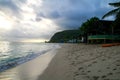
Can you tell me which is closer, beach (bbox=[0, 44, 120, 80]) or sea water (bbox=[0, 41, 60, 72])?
beach (bbox=[0, 44, 120, 80])

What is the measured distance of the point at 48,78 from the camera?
6.68 meters

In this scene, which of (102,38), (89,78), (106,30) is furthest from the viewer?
(106,30)

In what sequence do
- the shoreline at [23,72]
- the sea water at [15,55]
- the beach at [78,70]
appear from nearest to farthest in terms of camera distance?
the beach at [78,70] < the shoreline at [23,72] < the sea water at [15,55]

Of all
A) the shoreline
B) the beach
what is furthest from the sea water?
the beach

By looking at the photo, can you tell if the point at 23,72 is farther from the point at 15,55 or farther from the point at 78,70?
the point at 15,55

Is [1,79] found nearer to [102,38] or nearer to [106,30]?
[102,38]

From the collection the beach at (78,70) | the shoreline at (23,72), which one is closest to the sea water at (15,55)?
the shoreline at (23,72)

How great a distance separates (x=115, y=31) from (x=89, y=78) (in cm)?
3547

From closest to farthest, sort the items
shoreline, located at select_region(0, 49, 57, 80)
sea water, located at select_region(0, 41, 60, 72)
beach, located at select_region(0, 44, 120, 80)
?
1. beach, located at select_region(0, 44, 120, 80)
2. shoreline, located at select_region(0, 49, 57, 80)
3. sea water, located at select_region(0, 41, 60, 72)

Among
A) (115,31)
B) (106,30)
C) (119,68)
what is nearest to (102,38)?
(115,31)

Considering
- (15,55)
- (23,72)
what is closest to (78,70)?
(23,72)

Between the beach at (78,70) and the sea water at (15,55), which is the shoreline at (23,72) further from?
the sea water at (15,55)

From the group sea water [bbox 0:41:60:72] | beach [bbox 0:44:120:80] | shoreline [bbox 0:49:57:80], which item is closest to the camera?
beach [bbox 0:44:120:80]

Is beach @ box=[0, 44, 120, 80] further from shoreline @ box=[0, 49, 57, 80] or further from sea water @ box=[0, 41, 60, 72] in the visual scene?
sea water @ box=[0, 41, 60, 72]
